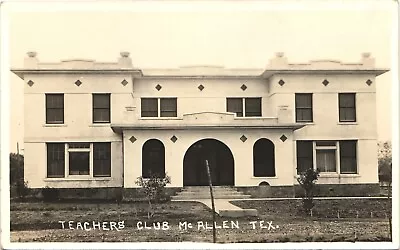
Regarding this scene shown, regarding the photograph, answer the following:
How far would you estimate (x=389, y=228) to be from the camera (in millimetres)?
7633

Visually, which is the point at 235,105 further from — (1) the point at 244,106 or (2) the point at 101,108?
(2) the point at 101,108

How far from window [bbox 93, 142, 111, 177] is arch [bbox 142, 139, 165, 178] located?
472 mm

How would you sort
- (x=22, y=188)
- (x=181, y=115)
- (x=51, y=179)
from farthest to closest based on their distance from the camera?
(x=181, y=115) < (x=51, y=179) < (x=22, y=188)

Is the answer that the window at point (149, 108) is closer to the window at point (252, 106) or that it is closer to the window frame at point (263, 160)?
the window at point (252, 106)

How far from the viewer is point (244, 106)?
356 inches

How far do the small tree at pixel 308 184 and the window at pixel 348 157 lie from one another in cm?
42

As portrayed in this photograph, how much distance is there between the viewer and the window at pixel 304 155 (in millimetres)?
8656

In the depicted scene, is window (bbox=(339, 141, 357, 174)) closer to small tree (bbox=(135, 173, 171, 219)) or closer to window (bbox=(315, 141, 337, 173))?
window (bbox=(315, 141, 337, 173))

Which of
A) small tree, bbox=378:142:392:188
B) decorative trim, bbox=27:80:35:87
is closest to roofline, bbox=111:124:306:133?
decorative trim, bbox=27:80:35:87

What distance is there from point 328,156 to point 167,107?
2.09m

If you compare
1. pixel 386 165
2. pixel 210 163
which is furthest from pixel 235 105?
pixel 386 165

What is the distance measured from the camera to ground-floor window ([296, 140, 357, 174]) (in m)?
8.62

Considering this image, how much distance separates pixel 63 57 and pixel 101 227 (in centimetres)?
191

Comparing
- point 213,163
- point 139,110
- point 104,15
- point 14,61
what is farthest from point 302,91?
point 14,61
